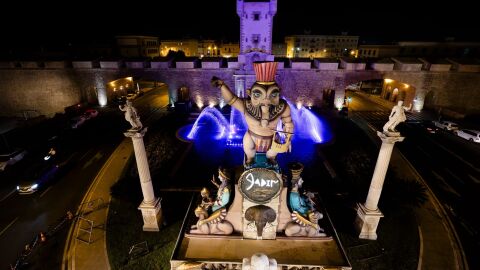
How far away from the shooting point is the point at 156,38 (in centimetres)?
6500

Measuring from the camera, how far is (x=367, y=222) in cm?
1128

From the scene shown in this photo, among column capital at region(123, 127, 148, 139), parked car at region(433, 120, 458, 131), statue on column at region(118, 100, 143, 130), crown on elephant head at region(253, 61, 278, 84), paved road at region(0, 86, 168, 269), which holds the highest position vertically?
crown on elephant head at region(253, 61, 278, 84)

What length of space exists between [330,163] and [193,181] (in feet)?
33.4

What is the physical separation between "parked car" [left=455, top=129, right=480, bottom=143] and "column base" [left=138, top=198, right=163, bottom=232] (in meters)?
26.9

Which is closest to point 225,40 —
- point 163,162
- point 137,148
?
point 163,162

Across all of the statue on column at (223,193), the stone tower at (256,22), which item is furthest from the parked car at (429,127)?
the statue on column at (223,193)

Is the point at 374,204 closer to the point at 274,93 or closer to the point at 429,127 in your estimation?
the point at 274,93

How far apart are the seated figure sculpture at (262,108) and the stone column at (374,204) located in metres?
4.45

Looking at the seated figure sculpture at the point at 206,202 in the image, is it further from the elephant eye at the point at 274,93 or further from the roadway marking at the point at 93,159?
the roadway marking at the point at 93,159

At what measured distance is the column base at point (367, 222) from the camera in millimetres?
11133

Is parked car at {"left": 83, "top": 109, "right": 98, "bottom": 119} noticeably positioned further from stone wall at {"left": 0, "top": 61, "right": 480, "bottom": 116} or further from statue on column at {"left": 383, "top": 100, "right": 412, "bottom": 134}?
statue on column at {"left": 383, "top": 100, "right": 412, "bottom": 134}

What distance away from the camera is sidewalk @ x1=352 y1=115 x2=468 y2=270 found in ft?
34.2

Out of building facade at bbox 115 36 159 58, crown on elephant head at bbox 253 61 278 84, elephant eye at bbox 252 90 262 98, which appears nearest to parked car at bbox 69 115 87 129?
elephant eye at bbox 252 90 262 98

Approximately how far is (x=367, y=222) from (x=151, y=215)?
10.1 meters
